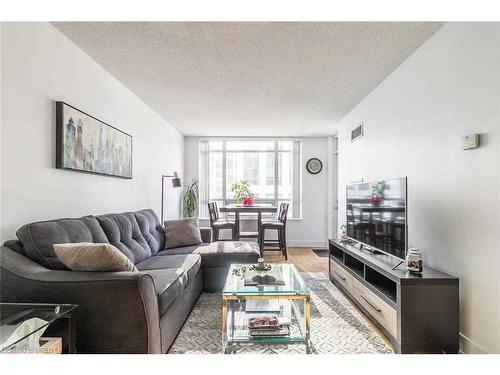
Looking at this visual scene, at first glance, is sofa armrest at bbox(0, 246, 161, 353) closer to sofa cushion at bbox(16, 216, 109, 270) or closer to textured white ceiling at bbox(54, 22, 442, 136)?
sofa cushion at bbox(16, 216, 109, 270)

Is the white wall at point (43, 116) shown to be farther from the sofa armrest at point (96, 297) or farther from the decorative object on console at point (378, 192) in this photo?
the decorative object on console at point (378, 192)

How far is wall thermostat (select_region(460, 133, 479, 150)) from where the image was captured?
A: 204 cm

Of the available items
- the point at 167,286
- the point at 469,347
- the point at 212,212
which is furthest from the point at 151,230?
the point at 469,347

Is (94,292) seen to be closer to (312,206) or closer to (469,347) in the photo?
(469,347)

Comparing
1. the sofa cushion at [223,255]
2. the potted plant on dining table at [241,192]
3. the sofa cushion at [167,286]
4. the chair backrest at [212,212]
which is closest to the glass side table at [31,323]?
the sofa cushion at [167,286]

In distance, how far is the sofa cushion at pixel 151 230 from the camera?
361cm

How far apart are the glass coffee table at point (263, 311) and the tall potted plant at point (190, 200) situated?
392 cm

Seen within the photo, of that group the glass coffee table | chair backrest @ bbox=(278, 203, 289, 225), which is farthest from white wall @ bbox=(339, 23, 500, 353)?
chair backrest @ bbox=(278, 203, 289, 225)

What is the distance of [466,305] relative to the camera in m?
2.18

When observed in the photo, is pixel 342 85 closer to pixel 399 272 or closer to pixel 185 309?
pixel 399 272

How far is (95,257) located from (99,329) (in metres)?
0.42

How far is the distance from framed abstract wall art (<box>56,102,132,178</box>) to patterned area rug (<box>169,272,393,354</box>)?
5.51 feet
